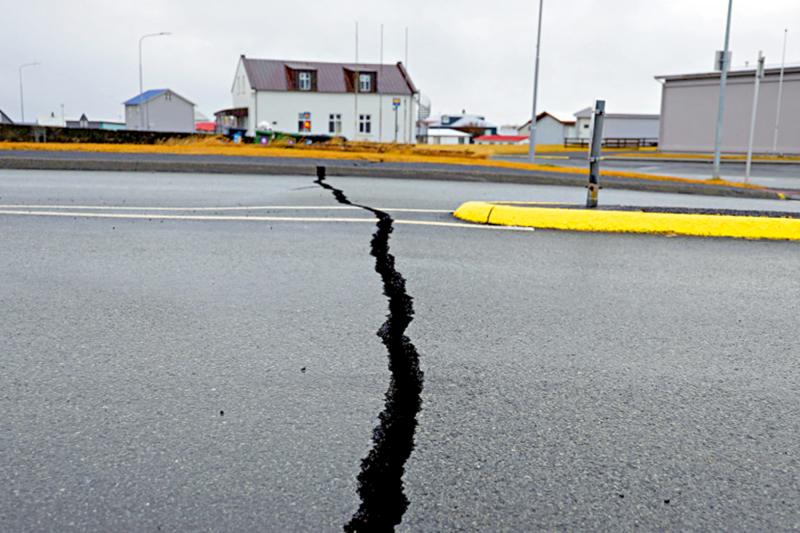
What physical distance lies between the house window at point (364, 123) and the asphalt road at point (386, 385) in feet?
172

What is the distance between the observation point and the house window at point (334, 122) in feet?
186

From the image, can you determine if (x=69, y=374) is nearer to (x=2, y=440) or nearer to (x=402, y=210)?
(x=2, y=440)

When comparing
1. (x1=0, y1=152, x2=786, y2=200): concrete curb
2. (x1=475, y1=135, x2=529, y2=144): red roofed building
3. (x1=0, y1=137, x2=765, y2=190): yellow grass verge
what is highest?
(x1=475, y1=135, x2=529, y2=144): red roofed building

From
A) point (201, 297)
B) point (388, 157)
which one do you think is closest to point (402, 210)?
point (201, 297)

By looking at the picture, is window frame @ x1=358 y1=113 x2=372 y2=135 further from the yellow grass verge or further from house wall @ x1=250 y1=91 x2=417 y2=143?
the yellow grass verge

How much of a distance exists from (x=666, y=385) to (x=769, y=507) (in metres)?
0.88

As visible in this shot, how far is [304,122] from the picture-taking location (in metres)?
55.6

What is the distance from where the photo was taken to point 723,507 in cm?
200

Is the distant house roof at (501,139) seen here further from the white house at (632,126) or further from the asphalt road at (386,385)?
the asphalt road at (386,385)

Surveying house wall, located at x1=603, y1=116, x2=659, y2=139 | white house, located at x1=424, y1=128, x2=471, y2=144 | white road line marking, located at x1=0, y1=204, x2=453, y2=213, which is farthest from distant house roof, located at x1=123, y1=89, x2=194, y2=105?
white road line marking, located at x1=0, y1=204, x2=453, y2=213

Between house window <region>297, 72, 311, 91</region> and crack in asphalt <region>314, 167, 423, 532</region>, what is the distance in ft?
176

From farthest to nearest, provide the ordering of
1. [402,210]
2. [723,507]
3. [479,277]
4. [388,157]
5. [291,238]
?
[388,157] < [402,210] < [291,238] < [479,277] < [723,507]

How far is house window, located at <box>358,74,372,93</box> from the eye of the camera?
5644 cm

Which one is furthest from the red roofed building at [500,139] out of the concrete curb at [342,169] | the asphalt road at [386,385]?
the asphalt road at [386,385]
